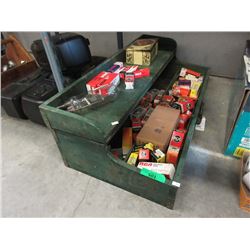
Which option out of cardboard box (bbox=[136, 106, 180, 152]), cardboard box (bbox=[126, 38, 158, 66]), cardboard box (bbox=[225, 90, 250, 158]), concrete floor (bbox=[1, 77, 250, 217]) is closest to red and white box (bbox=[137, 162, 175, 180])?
cardboard box (bbox=[136, 106, 180, 152])

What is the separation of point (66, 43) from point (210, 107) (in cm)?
153

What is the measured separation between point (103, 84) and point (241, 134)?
1027 mm

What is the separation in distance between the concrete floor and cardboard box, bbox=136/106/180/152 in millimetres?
328

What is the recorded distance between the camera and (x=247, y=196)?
113 centimetres

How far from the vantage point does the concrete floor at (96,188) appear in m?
1.22

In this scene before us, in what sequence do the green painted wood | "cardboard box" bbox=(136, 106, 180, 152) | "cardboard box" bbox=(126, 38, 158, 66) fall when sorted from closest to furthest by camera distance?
the green painted wood
"cardboard box" bbox=(136, 106, 180, 152)
"cardboard box" bbox=(126, 38, 158, 66)

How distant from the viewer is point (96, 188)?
1359 millimetres

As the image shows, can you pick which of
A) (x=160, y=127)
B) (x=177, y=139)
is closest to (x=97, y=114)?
(x=160, y=127)

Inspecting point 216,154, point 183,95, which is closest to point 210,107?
point 183,95

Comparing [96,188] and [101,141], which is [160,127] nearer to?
[101,141]

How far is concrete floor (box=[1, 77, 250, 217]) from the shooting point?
1225 millimetres

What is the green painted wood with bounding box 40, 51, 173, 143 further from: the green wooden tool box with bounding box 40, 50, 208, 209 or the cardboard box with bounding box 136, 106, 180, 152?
the cardboard box with bounding box 136, 106, 180, 152

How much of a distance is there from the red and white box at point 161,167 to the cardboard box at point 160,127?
0.47 feet

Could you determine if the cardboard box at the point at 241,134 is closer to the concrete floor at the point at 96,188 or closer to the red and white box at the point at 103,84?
the concrete floor at the point at 96,188
